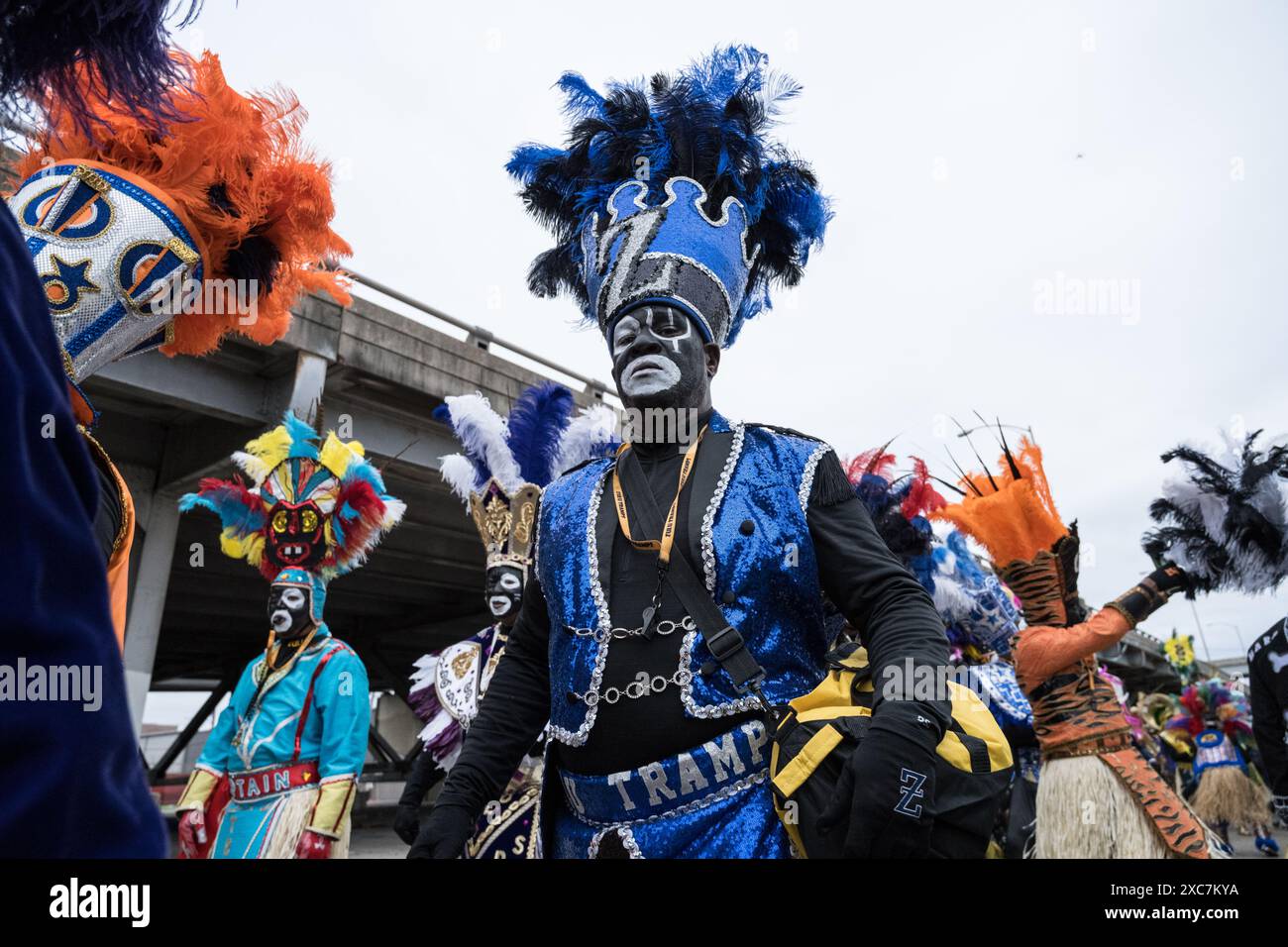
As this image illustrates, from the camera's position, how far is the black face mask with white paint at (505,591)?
521 centimetres

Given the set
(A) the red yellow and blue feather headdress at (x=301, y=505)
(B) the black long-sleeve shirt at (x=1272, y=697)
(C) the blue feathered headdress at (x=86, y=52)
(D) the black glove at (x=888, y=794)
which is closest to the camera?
(C) the blue feathered headdress at (x=86, y=52)

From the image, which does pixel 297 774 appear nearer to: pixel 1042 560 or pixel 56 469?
pixel 1042 560

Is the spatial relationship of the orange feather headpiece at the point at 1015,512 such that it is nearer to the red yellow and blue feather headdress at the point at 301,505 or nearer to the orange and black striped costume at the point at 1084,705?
the orange and black striped costume at the point at 1084,705

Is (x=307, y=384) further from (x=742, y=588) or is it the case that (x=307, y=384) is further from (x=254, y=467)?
(x=742, y=588)

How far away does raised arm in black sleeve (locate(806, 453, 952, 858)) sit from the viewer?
1.52 meters

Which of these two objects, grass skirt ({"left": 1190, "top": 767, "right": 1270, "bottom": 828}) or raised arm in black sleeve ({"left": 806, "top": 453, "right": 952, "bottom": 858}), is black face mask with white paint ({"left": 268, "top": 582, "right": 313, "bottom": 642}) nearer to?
raised arm in black sleeve ({"left": 806, "top": 453, "right": 952, "bottom": 858})

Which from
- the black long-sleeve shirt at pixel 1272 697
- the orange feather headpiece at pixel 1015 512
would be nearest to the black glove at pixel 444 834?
the orange feather headpiece at pixel 1015 512

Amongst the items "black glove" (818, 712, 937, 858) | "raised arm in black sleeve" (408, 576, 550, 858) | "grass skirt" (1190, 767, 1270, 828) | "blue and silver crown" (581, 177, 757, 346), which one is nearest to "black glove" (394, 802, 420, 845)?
"raised arm in black sleeve" (408, 576, 550, 858)

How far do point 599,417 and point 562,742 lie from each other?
3849mm

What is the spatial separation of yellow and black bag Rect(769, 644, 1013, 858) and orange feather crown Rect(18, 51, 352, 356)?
2069 mm

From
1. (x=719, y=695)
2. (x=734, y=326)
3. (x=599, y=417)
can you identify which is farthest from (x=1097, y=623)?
(x=599, y=417)

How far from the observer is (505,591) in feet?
17.1

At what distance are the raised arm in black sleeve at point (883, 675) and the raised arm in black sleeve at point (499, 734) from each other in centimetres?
85

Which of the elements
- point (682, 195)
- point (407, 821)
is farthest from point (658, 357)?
point (407, 821)
